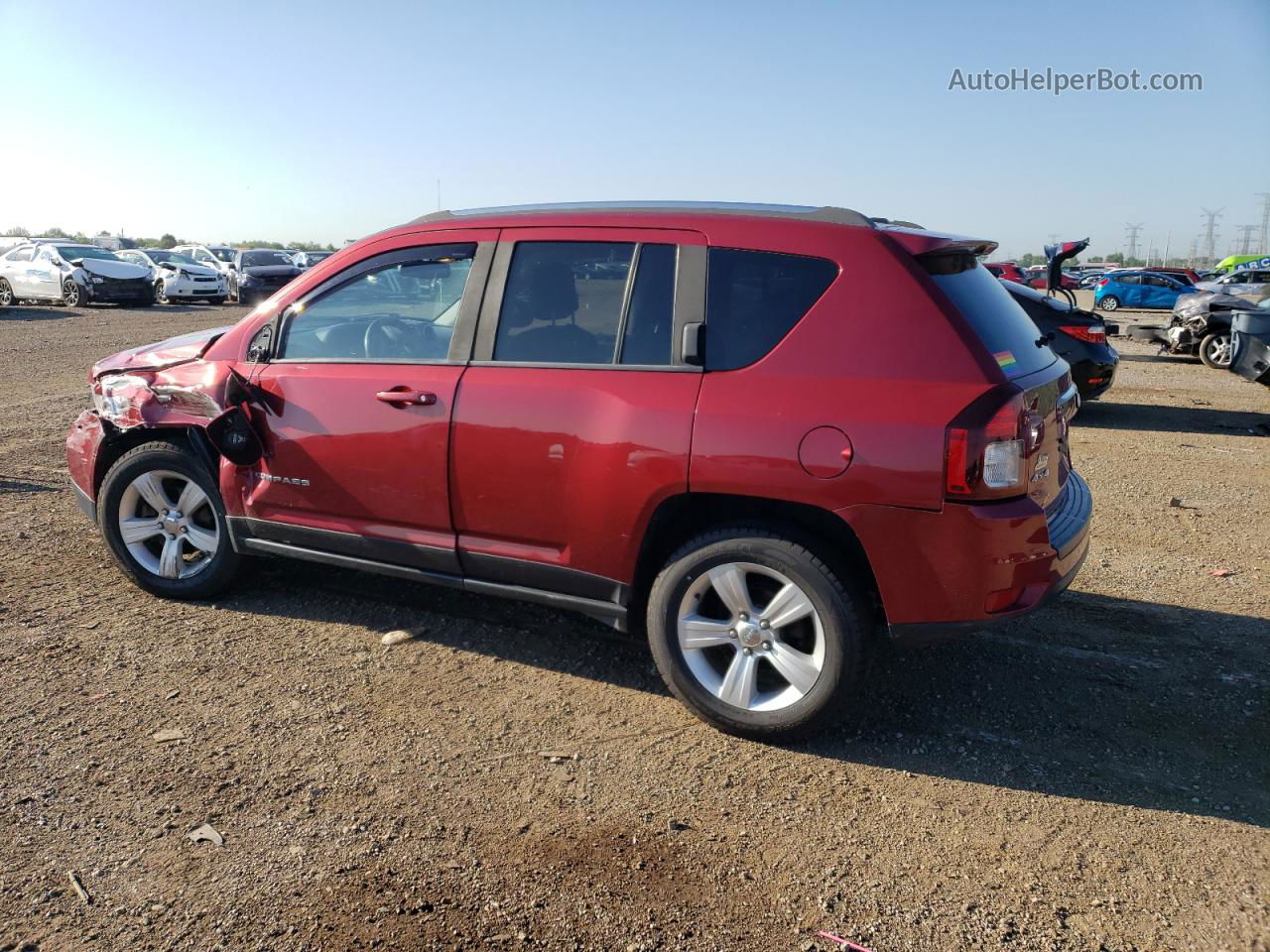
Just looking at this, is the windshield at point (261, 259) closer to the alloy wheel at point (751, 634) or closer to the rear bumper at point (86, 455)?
the rear bumper at point (86, 455)

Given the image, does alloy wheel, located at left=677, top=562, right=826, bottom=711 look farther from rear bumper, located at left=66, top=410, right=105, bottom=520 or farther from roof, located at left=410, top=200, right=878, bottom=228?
rear bumper, located at left=66, top=410, right=105, bottom=520

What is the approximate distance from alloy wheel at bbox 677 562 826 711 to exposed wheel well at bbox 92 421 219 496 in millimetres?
2484

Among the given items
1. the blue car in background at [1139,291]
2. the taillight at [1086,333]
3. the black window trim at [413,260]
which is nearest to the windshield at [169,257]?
the taillight at [1086,333]

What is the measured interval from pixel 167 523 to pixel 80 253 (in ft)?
82.3

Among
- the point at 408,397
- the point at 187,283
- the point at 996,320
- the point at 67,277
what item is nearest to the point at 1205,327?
the point at 996,320

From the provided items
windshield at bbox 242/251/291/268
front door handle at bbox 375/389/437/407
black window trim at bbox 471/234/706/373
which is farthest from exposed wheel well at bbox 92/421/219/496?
windshield at bbox 242/251/291/268

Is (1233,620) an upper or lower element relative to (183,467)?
lower

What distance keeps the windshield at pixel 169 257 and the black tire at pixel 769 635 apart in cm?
3325

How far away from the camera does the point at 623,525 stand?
3578mm

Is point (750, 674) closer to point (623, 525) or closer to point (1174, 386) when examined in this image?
point (623, 525)

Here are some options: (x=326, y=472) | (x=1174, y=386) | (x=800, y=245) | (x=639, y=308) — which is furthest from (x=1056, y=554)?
(x=1174, y=386)

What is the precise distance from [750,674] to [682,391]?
41.5 inches

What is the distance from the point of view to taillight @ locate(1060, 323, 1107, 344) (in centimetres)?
1017

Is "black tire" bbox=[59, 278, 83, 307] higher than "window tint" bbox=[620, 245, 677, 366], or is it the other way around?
"black tire" bbox=[59, 278, 83, 307]
